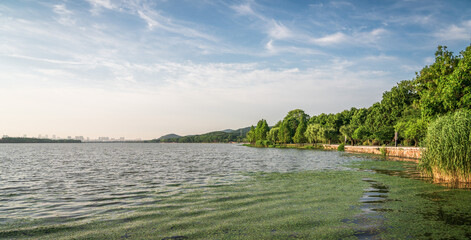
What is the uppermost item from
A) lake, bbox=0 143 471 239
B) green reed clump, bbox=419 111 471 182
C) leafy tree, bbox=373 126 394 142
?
leafy tree, bbox=373 126 394 142

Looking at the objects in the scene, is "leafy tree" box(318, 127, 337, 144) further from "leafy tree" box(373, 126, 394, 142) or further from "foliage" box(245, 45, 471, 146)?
"leafy tree" box(373, 126, 394, 142)

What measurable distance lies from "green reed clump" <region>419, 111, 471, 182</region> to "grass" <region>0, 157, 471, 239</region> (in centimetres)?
247

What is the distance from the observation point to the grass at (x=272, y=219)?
7824 millimetres

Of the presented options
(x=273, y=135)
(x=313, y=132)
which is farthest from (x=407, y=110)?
(x=273, y=135)

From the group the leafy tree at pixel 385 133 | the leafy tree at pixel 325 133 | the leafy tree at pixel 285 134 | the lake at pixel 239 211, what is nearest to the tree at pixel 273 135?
the leafy tree at pixel 285 134

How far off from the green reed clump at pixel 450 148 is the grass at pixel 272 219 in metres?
2.47

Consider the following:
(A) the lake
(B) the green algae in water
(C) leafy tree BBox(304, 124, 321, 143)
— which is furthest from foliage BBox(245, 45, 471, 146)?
(B) the green algae in water

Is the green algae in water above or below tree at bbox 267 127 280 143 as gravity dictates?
below

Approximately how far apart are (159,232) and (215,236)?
5.52 ft

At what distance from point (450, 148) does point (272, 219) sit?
12.4 m

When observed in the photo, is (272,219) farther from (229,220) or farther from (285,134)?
(285,134)

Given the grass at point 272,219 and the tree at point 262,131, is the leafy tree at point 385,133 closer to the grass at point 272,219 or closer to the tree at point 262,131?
the grass at point 272,219

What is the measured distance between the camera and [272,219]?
9.31 m

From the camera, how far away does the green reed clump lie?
1505cm
